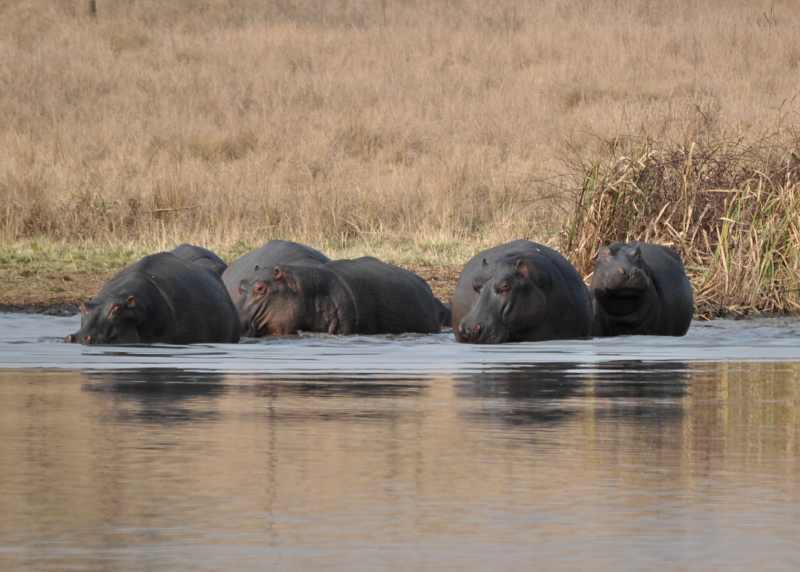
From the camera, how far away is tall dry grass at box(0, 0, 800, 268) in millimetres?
23453

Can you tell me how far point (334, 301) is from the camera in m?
14.3

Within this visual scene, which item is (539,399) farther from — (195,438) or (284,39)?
(284,39)

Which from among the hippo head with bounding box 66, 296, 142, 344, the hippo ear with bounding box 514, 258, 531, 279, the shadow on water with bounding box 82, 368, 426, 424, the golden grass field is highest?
the golden grass field

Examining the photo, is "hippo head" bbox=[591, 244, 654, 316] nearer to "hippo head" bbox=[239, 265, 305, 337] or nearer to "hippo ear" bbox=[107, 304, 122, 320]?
"hippo head" bbox=[239, 265, 305, 337]

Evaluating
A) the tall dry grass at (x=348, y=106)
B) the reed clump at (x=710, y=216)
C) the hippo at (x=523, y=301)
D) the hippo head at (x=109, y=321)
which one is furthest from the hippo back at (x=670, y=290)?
the tall dry grass at (x=348, y=106)

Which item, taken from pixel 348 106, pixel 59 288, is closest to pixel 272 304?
pixel 59 288

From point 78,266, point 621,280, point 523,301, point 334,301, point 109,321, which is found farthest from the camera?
point 78,266

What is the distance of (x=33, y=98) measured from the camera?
120 feet

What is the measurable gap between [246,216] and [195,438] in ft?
56.6

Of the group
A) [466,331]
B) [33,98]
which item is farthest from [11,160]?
[466,331]

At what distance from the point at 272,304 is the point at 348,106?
2270 centimetres

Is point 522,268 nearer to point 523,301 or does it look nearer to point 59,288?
point 523,301

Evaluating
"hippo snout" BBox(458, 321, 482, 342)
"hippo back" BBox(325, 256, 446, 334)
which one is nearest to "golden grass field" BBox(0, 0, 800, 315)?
"hippo back" BBox(325, 256, 446, 334)

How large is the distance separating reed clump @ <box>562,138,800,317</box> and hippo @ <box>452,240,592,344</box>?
8.77 ft
